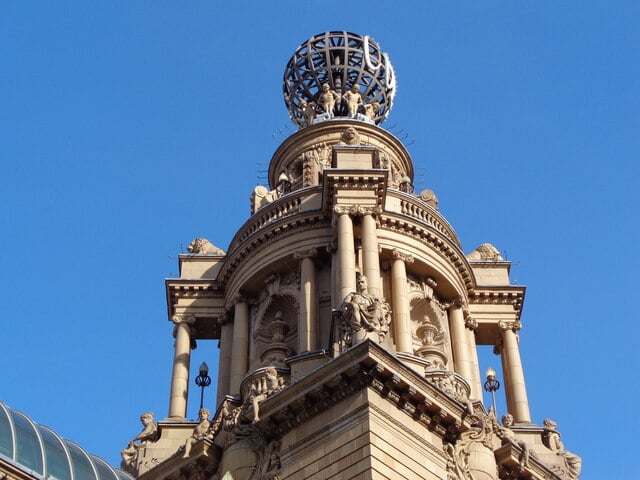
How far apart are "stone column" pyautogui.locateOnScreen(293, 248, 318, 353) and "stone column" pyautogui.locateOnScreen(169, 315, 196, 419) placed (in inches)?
228

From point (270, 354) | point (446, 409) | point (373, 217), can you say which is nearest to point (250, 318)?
point (270, 354)

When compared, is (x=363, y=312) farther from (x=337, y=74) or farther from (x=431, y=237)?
(x=337, y=74)

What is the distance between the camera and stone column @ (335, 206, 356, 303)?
138ft

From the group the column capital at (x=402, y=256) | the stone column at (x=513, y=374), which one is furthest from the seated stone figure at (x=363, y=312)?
the stone column at (x=513, y=374)

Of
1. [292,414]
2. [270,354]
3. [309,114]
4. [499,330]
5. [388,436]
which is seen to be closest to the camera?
[388,436]

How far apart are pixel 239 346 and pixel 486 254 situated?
12.0 m

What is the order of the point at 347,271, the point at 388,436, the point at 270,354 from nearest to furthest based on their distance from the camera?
1. the point at 388,436
2. the point at 347,271
3. the point at 270,354

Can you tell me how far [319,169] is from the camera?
51375mm

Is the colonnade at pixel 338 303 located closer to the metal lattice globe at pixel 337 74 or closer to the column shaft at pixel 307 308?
the column shaft at pixel 307 308

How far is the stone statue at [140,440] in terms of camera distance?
4381cm

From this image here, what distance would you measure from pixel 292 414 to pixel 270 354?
876 cm

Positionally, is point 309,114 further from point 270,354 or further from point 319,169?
point 270,354

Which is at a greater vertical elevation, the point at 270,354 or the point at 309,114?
the point at 309,114

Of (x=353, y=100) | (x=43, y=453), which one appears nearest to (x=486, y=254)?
(x=353, y=100)
